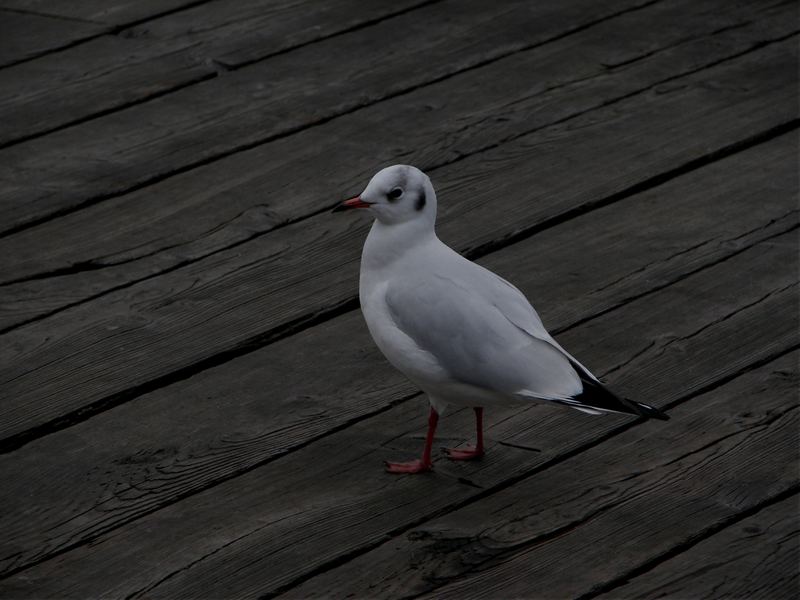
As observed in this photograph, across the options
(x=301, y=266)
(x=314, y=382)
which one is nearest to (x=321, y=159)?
(x=301, y=266)

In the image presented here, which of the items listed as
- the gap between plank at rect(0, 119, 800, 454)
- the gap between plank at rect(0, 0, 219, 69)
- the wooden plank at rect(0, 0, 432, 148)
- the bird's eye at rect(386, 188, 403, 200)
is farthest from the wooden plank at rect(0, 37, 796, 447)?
A: the gap between plank at rect(0, 0, 219, 69)

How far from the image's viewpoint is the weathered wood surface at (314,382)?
2.20 meters

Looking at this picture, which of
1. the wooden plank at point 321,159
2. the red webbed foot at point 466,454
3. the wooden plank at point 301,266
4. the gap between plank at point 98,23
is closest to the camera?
the red webbed foot at point 466,454

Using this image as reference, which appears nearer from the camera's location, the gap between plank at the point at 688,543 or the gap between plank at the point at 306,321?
the gap between plank at the point at 688,543

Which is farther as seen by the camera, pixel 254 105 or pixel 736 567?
pixel 254 105

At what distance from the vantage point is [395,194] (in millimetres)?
2246

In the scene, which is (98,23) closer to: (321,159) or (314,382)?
(321,159)

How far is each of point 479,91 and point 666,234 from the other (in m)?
0.86

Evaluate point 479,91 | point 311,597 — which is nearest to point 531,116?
point 479,91

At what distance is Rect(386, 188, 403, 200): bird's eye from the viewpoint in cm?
224

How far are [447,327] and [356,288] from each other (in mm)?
691

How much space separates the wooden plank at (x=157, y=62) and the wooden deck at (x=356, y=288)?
12 mm

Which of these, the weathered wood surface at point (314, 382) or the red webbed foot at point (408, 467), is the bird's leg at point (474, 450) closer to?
the red webbed foot at point (408, 467)

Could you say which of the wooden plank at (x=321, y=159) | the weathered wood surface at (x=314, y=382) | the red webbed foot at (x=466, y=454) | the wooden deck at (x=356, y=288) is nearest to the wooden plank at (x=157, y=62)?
the wooden deck at (x=356, y=288)
